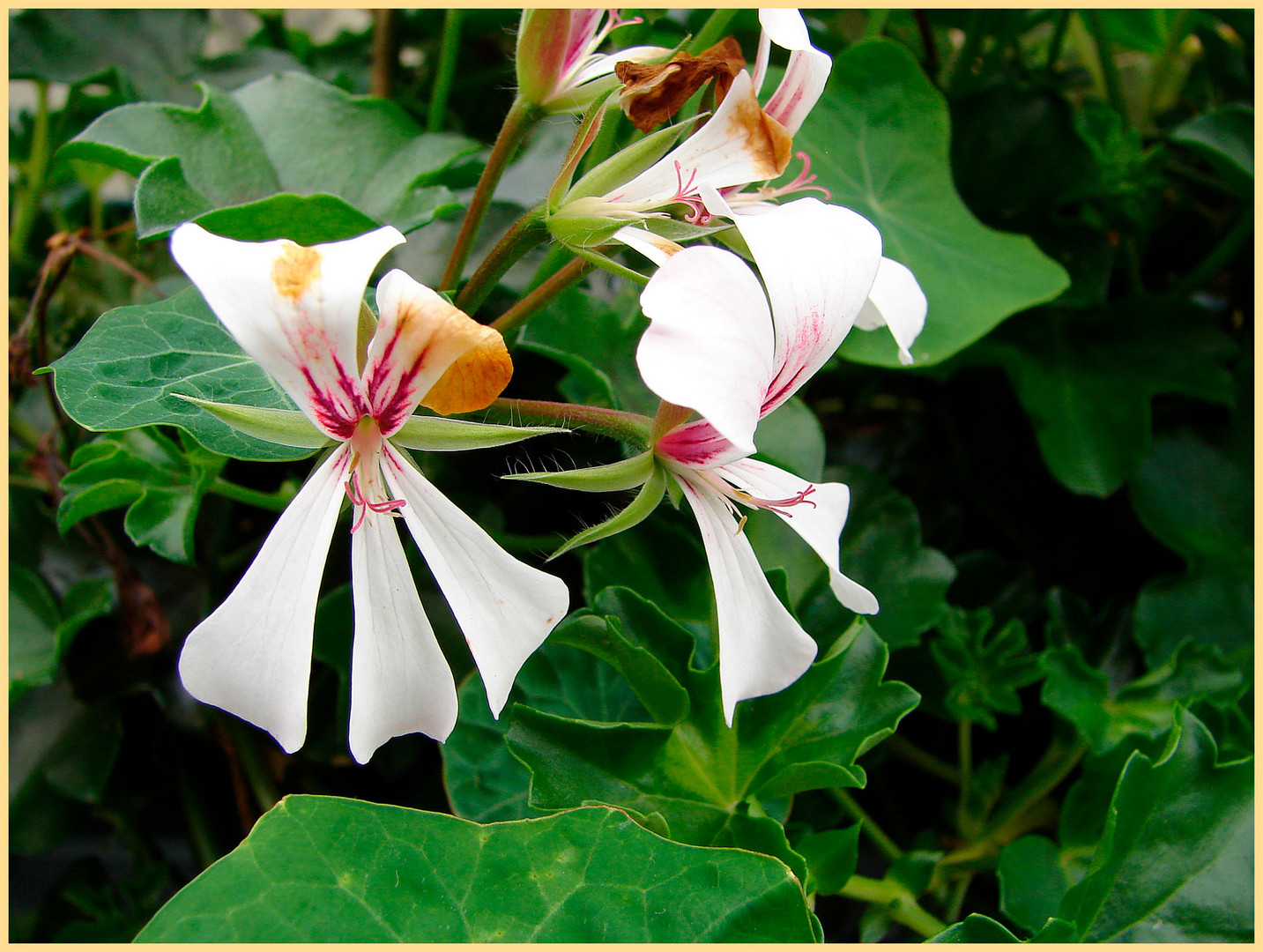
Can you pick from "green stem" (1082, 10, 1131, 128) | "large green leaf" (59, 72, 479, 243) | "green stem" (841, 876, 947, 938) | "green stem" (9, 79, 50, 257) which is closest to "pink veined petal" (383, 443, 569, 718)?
"large green leaf" (59, 72, 479, 243)

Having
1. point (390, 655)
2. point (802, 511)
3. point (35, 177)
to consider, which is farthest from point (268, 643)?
point (35, 177)

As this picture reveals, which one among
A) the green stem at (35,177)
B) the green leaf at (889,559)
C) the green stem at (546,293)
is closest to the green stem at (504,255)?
the green stem at (546,293)

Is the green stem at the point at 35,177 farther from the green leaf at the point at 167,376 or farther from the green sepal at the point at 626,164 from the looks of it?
the green sepal at the point at 626,164

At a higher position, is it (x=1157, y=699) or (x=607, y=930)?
(x=607, y=930)

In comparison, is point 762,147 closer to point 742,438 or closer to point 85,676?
point 742,438

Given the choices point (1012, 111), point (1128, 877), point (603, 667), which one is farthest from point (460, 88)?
point (1128, 877)

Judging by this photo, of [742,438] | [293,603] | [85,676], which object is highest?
[742,438]

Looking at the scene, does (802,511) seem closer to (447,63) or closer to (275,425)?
(275,425)
